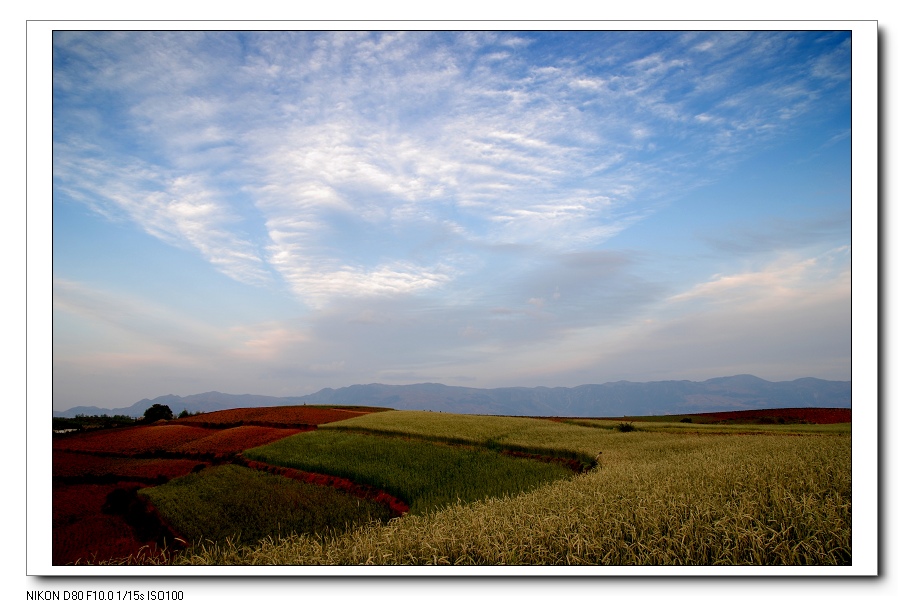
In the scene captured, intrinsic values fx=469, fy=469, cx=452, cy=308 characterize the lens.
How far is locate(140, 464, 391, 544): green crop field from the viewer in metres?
6.93

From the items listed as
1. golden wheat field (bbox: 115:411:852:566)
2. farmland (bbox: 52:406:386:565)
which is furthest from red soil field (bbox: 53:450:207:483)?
golden wheat field (bbox: 115:411:852:566)

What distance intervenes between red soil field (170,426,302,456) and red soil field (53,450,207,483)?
87 centimetres

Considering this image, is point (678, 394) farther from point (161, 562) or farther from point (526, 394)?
point (161, 562)

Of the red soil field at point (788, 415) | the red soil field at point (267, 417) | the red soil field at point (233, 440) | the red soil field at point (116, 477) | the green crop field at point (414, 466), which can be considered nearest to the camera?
the red soil field at point (116, 477)

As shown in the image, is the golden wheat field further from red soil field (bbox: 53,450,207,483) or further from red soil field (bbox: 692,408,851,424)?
red soil field (bbox: 692,408,851,424)

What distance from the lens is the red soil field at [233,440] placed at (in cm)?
1118

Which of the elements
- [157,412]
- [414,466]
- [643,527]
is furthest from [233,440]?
[643,527]

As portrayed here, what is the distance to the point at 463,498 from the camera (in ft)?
27.1

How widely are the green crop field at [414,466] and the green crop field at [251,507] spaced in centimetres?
85

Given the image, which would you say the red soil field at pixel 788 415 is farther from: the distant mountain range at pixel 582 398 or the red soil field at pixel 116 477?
the red soil field at pixel 116 477

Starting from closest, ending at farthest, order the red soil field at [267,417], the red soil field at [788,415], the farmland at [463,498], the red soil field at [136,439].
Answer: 1. the farmland at [463,498]
2. the red soil field at [136,439]
3. the red soil field at [788,415]
4. the red soil field at [267,417]

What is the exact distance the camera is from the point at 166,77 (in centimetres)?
728

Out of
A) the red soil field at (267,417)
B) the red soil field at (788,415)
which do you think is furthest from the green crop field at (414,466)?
the red soil field at (788,415)
